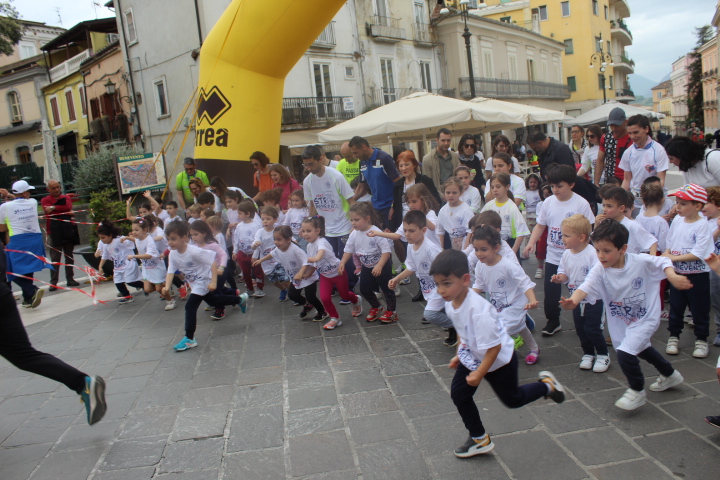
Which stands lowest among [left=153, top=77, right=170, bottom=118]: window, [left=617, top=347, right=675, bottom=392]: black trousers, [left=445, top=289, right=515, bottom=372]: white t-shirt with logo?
[left=617, top=347, right=675, bottom=392]: black trousers

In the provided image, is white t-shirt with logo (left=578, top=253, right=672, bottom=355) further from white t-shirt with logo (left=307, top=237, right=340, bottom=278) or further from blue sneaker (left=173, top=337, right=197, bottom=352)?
blue sneaker (left=173, top=337, right=197, bottom=352)

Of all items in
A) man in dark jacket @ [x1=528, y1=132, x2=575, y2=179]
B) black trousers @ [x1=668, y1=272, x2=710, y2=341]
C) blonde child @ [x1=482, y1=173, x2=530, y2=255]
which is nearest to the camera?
black trousers @ [x1=668, y1=272, x2=710, y2=341]

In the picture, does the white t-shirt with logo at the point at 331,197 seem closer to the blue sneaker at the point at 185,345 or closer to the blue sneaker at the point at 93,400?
the blue sneaker at the point at 185,345

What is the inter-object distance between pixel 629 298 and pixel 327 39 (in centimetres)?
2066

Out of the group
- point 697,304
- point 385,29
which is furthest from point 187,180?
point 385,29

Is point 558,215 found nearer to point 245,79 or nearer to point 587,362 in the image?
point 587,362

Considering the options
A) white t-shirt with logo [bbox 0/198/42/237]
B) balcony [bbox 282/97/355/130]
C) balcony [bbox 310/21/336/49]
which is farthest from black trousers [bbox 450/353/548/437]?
balcony [bbox 310/21/336/49]

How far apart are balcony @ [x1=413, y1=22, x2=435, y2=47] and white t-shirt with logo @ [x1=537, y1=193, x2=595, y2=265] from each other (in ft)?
78.9

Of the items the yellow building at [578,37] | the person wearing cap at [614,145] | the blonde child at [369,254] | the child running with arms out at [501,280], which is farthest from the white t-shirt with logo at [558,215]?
the yellow building at [578,37]

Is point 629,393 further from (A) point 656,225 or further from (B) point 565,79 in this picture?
(B) point 565,79

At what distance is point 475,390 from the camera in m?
2.88

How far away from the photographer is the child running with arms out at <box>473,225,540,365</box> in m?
3.69

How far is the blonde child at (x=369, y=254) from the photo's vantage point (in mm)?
5219

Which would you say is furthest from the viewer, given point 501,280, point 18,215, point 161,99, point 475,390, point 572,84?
point 572,84
